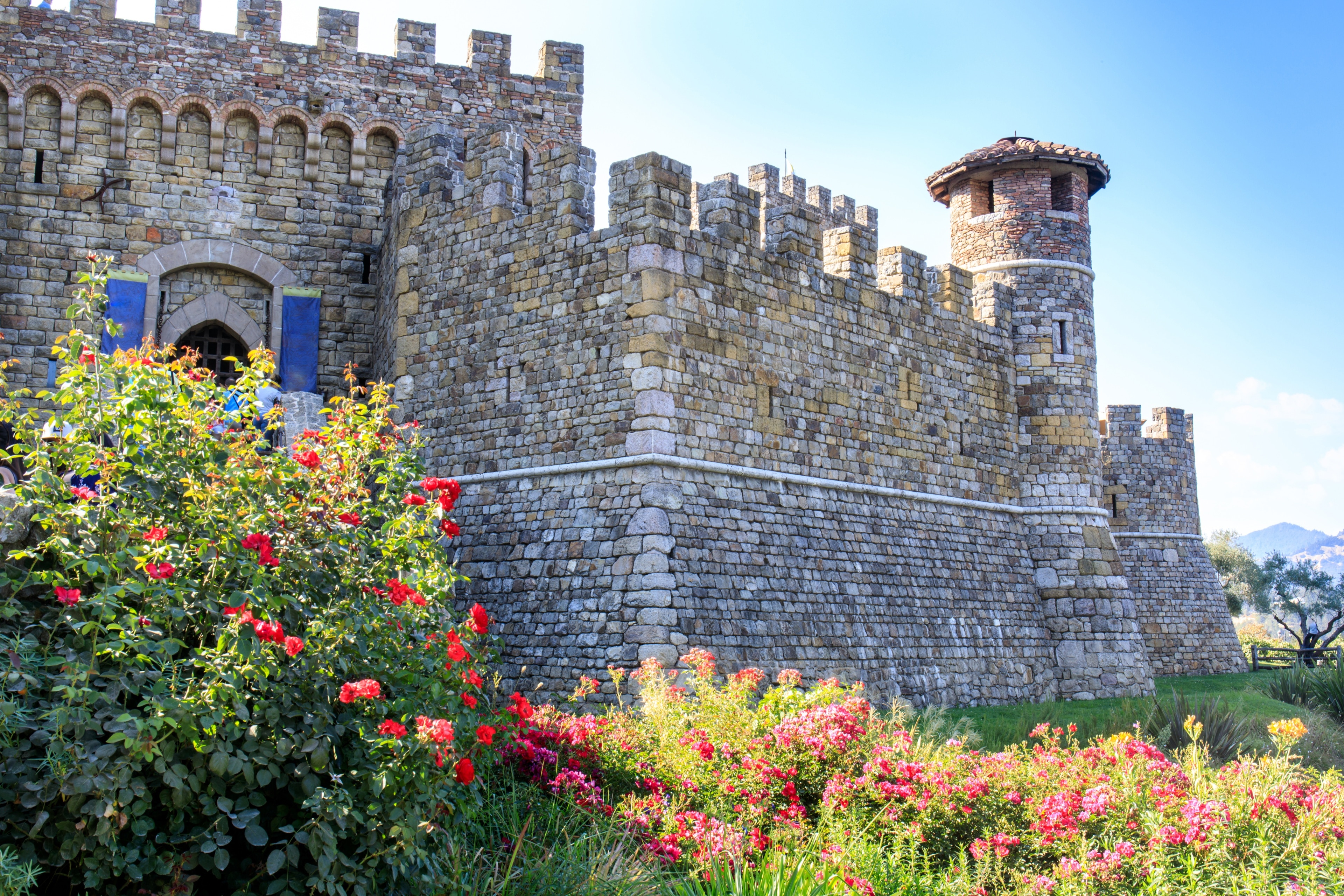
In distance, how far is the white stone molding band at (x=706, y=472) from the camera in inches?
404

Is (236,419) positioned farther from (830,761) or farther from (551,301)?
(551,301)

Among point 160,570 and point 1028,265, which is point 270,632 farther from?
point 1028,265

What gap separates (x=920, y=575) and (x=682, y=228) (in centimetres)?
501

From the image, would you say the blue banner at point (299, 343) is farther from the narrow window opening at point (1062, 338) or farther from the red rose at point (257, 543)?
the narrow window opening at point (1062, 338)

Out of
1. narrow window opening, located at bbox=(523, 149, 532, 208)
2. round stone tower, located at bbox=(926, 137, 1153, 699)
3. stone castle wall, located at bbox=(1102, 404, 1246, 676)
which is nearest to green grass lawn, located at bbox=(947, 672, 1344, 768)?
round stone tower, located at bbox=(926, 137, 1153, 699)

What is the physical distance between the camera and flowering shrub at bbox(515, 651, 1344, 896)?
621 centimetres

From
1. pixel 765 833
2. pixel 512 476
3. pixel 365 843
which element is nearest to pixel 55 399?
pixel 365 843

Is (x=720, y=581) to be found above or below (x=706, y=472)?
below

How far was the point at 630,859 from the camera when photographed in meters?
5.90

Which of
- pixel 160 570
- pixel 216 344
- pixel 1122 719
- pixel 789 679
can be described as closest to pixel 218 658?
pixel 160 570

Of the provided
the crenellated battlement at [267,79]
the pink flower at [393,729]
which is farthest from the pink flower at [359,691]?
the crenellated battlement at [267,79]

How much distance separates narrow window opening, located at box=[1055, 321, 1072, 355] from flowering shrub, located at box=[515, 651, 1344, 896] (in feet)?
29.2

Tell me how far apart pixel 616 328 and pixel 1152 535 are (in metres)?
15.7

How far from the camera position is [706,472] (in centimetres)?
1069
